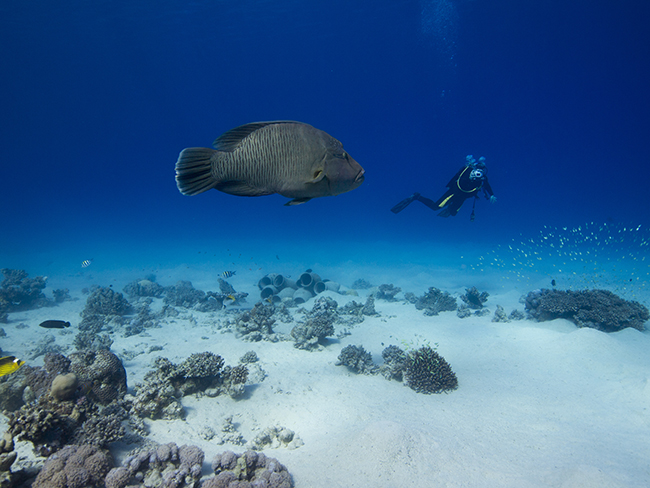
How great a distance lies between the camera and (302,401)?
20.7 feet

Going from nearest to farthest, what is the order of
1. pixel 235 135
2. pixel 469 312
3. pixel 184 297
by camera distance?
pixel 235 135
pixel 469 312
pixel 184 297

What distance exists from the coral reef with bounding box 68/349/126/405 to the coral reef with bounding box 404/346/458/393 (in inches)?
256

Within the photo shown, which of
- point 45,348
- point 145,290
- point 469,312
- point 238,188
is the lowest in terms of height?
point 45,348

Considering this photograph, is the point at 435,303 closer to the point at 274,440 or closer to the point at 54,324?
the point at 274,440

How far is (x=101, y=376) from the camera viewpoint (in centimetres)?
543

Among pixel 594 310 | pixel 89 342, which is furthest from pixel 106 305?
pixel 594 310

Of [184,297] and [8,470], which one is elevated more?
[184,297]

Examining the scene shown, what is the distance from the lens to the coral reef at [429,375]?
687cm

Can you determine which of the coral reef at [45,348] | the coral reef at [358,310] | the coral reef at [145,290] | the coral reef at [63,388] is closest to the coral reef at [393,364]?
the coral reef at [358,310]

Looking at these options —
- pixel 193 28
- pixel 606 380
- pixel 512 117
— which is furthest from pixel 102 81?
pixel 512 117

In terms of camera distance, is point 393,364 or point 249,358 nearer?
point 393,364

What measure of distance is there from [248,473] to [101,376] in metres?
3.81

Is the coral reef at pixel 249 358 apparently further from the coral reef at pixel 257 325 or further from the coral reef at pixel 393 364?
the coral reef at pixel 393 364

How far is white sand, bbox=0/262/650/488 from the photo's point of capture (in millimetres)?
4145
